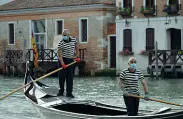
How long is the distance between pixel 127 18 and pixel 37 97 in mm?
18199

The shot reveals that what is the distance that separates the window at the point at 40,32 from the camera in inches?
1303

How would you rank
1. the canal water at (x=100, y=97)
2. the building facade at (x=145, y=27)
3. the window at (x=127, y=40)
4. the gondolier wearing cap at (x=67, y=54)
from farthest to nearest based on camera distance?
the window at (x=127, y=40), the building facade at (x=145, y=27), the canal water at (x=100, y=97), the gondolier wearing cap at (x=67, y=54)

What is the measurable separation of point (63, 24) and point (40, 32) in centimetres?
167

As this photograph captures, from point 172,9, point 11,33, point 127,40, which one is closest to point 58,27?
point 11,33

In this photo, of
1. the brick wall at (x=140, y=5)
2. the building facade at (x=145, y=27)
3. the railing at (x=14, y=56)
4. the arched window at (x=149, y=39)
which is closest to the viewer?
the building facade at (x=145, y=27)

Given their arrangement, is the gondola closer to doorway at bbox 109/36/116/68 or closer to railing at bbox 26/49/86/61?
railing at bbox 26/49/86/61

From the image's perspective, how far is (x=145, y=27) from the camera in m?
28.7

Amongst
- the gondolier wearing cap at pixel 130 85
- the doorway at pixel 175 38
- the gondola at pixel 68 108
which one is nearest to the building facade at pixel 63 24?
the doorway at pixel 175 38

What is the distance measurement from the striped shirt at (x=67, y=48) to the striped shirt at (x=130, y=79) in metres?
2.10

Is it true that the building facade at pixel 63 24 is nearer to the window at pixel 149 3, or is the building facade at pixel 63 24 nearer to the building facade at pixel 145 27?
the building facade at pixel 145 27

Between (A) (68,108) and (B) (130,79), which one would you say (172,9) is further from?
(B) (130,79)

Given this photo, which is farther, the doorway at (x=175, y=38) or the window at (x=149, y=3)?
the window at (x=149, y=3)

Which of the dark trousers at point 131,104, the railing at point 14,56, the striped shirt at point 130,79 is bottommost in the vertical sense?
the railing at point 14,56

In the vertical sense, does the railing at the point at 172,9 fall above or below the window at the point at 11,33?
above
